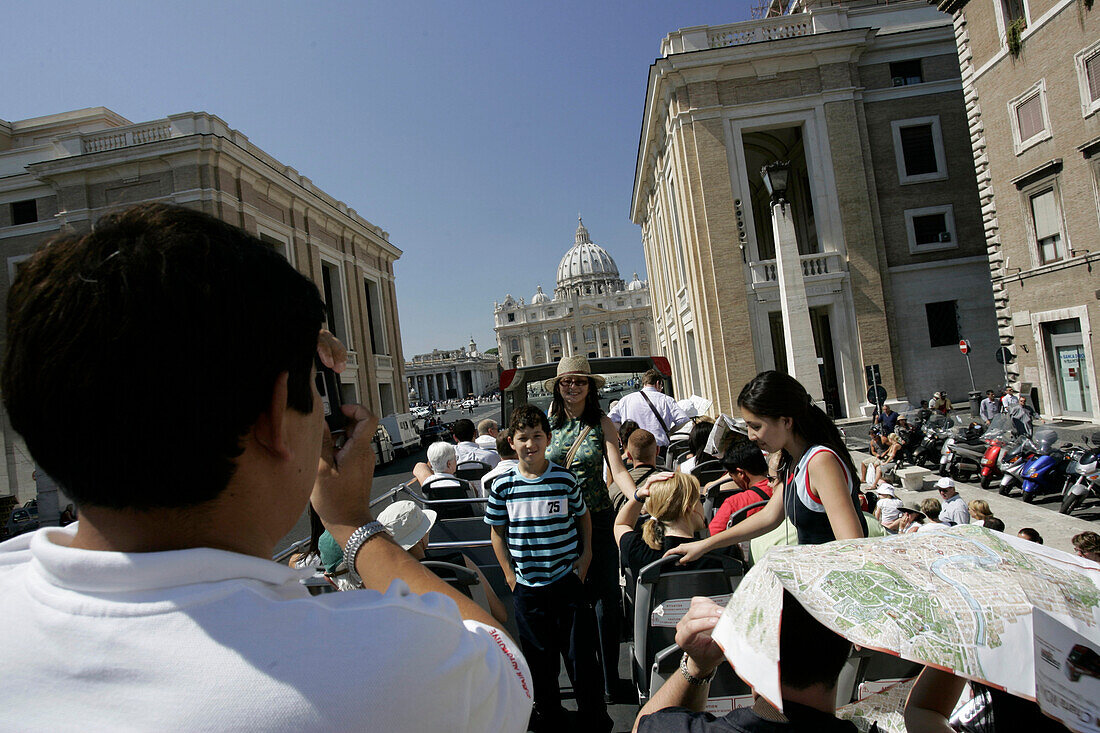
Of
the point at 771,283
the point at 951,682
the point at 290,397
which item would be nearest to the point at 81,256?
the point at 290,397

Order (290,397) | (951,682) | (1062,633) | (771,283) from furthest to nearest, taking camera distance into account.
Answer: (771,283) → (951,682) → (1062,633) → (290,397)

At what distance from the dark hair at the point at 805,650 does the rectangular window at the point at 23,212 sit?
121 feet

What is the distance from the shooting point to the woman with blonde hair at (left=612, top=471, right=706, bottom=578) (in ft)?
12.2

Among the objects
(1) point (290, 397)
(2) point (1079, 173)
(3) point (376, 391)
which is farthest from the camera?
(3) point (376, 391)

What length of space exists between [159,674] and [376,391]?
38.0m

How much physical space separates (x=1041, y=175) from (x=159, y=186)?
30.6m

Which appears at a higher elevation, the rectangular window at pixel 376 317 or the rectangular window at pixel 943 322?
the rectangular window at pixel 376 317

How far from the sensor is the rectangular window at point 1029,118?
16.2m

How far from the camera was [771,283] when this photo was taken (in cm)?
2267

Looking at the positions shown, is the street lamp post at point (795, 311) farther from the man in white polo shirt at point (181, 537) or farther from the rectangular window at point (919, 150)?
the rectangular window at point (919, 150)

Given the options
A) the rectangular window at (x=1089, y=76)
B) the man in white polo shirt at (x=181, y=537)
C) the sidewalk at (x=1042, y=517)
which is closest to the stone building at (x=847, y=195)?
the rectangular window at (x=1089, y=76)

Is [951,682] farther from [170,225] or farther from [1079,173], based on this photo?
[1079,173]

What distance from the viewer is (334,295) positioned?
36031 mm

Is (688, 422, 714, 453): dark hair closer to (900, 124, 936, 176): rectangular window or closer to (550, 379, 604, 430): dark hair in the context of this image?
(550, 379, 604, 430): dark hair
